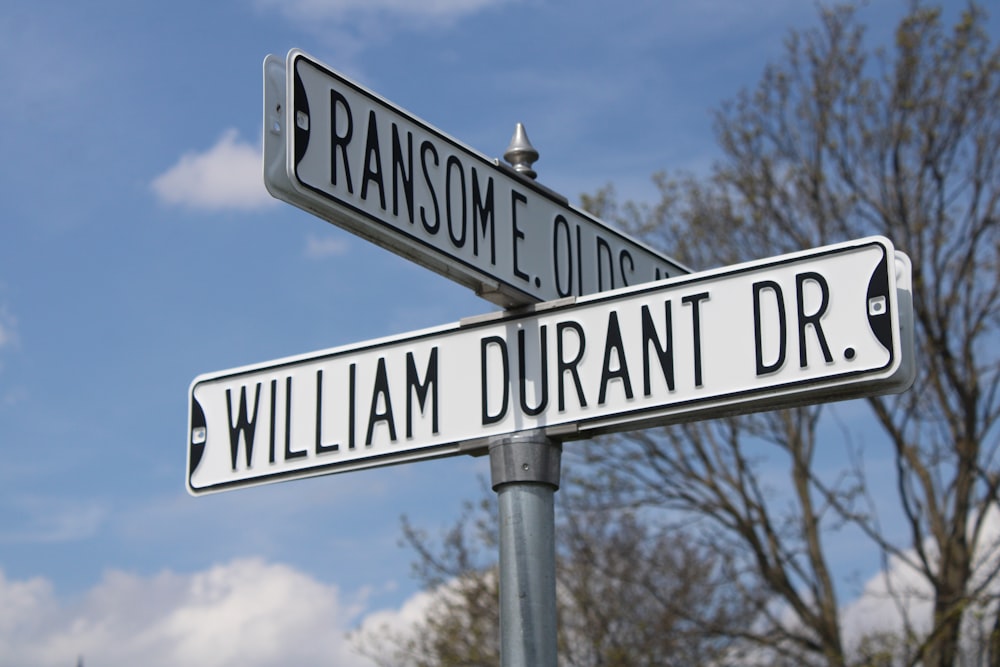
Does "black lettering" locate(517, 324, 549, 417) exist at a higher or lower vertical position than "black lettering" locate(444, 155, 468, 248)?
lower

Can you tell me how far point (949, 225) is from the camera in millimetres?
14422

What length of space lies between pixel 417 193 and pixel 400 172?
2.2 inches

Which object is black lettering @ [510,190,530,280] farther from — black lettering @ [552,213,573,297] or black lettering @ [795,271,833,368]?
black lettering @ [795,271,833,368]

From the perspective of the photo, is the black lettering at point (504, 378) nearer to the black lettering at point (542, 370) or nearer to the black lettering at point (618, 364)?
the black lettering at point (542, 370)

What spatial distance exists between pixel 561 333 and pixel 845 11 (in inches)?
525

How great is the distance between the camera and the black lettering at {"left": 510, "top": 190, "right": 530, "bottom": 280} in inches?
114

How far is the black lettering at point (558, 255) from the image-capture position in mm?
3031

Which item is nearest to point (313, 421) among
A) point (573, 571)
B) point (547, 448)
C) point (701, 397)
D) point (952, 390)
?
point (547, 448)

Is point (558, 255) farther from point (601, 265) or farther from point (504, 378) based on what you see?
point (504, 378)

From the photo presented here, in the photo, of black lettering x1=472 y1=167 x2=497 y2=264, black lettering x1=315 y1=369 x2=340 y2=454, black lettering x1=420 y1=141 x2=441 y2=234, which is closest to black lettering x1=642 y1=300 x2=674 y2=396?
black lettering x1=472 y1=167 x2=497 y2=264

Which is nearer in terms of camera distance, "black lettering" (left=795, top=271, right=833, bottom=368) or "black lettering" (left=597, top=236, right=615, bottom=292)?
"black lettering" (left=795, top=271, right=833, bottom=368)

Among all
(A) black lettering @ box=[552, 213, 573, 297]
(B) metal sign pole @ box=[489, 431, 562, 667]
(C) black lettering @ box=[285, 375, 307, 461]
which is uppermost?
(A) black lettering @ box=[552, 213, 573, 297]

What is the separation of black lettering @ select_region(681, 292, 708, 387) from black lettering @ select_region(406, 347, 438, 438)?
60 centimetres

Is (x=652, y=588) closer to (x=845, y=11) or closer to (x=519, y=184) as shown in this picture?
(x=845, y=11)
